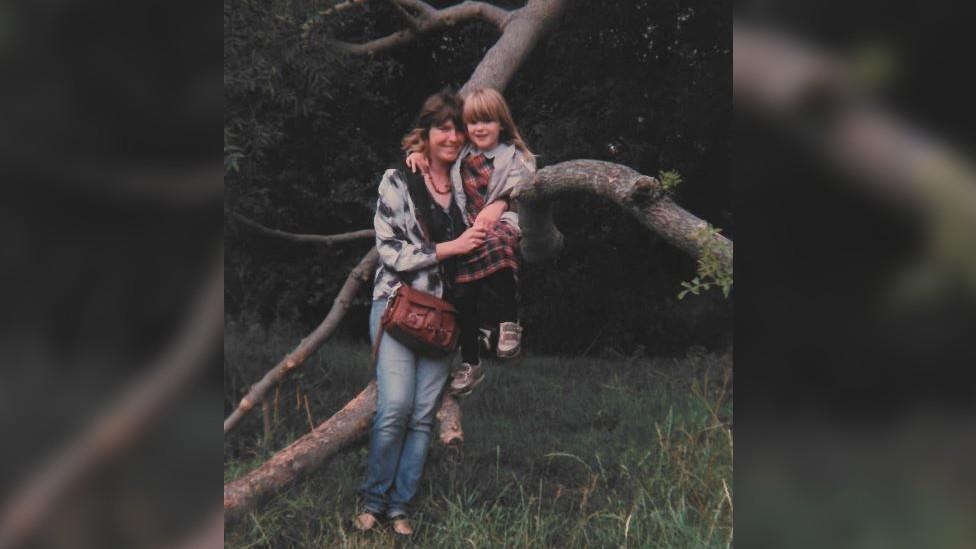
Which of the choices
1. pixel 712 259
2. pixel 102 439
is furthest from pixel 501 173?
pixel 102 439

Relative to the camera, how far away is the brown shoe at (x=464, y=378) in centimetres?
304

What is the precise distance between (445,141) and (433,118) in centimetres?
8

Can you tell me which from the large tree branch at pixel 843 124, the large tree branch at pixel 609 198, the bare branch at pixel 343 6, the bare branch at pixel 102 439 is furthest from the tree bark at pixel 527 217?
the bare branch at pixel 102 439

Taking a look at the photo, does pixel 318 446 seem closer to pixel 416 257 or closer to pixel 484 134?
pixel 416 257

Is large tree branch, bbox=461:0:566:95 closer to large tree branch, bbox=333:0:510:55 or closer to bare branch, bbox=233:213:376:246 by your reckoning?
large tree branch, bbox=333:0:510:55

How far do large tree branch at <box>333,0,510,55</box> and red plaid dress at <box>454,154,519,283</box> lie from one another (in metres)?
1.15

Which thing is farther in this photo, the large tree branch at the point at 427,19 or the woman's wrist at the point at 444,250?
the large tree branch at the point at 427,19

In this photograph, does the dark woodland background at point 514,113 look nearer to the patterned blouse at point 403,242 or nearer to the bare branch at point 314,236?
the bare branch at point 314,236

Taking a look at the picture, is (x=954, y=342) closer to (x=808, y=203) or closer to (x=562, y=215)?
(x=808, y=203)

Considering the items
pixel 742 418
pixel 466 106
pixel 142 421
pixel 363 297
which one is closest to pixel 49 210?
pixel 142 421

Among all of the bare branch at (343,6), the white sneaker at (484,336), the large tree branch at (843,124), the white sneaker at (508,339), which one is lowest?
the white sneaker at (484,336)

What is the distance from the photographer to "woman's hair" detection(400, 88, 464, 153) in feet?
9.23

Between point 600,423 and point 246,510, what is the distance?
1.67 meters

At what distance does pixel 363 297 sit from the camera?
4293 millimetres
